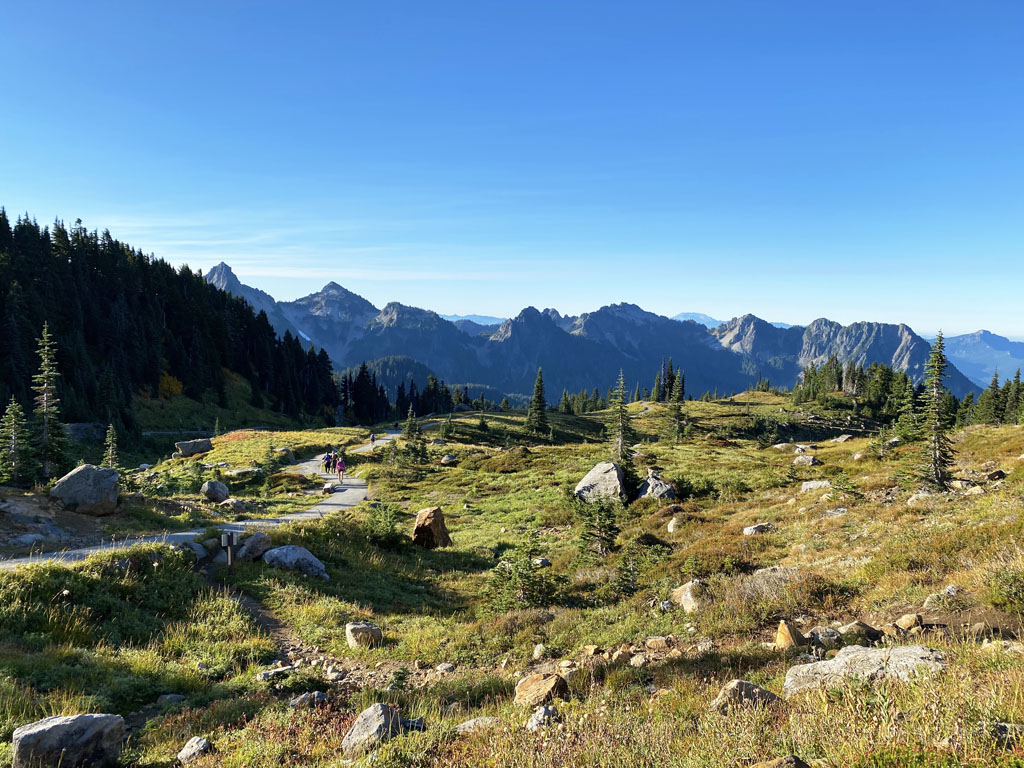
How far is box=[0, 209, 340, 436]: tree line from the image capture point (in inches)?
2864

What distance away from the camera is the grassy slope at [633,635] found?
4.89 m

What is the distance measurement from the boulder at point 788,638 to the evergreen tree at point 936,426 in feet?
53.9

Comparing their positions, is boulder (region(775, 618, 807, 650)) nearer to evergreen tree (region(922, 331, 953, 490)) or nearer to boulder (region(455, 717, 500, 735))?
boulder (region(455, 717, 500, 735))

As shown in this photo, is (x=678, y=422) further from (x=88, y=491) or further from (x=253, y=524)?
(x=88, y=491)

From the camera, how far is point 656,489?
2741 cm

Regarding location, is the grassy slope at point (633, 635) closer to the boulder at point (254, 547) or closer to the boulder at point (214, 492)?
the boulder at point (254, 547)

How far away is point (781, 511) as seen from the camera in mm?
21344

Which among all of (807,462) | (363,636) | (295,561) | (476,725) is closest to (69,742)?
(476,725)

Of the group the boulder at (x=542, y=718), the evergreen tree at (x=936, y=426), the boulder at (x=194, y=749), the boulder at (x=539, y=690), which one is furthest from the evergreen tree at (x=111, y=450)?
the evergreen tree at (x=936, y=426)

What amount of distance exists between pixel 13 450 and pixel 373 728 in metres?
27.3

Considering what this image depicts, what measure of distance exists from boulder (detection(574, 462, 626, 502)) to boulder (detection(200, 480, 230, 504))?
21493mm

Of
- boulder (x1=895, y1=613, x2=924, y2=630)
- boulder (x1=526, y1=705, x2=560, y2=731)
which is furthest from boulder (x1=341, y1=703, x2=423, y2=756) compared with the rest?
boulder (x1=895, y1=613, x2=924, y2=630)

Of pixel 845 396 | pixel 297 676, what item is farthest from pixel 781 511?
pixel 845 396

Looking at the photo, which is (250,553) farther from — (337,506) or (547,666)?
(337,506)
